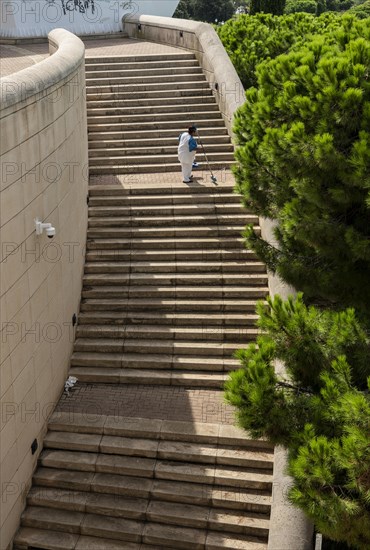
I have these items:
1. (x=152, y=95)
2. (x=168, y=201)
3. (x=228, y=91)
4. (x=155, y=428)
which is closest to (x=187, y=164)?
(x=168, y=201)

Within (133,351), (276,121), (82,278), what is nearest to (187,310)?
(133,351)

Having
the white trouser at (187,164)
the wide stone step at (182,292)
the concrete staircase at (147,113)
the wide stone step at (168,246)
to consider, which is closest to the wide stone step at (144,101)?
the concrete staircase at (147,113)

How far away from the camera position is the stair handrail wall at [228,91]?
8070 millimetres

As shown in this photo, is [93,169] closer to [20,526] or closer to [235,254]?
[235,254]

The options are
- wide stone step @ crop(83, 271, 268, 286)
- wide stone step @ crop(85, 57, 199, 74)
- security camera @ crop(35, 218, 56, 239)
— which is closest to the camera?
security camera @ crop(35, 218, 56, 239)

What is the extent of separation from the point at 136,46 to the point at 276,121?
510 inches

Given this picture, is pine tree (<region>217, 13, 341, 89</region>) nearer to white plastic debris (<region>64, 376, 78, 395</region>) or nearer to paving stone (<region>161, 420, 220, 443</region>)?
white plastic debris (<region>64, 376, 78, 395</region>)

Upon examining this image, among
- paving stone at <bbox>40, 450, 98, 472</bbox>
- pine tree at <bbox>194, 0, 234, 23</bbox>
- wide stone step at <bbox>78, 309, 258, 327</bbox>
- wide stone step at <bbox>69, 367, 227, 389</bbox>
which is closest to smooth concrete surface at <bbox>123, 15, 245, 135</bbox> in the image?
wide stone step at <bbox>78, 309, 258, 327</bbox>

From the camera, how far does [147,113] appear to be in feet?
52.5

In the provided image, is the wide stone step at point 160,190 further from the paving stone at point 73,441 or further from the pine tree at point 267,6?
the pine tree at point 267,6

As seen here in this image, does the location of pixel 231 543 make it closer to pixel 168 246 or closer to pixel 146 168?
pixel 168 246

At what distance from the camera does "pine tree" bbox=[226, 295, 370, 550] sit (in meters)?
5.91

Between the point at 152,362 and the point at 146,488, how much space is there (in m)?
2.42

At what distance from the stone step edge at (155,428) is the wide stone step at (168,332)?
182 cm
